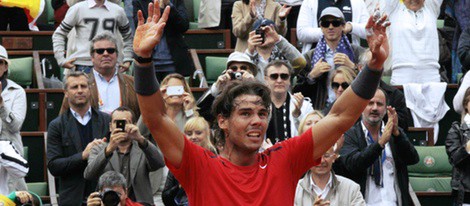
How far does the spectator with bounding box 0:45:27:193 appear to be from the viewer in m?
11.3

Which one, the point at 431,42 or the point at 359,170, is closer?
the point at 359,170

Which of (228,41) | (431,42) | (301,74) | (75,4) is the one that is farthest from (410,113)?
(75,4)

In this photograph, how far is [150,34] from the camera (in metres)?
5.99

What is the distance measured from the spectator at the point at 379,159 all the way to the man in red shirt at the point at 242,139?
4.27 m

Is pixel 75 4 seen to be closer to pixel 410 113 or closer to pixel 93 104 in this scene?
pixel 93 104

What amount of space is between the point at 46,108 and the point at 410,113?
12.8 ft

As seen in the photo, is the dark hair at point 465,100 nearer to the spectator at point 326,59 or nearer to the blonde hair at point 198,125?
the spectator at point 326,59

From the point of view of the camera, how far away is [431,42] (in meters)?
14.2

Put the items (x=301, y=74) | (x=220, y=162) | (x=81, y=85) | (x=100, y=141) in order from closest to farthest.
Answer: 1. (x=220, y=162)
2. (x=100, y=141)
3. (x=81, y=85)
4. (x=301, y=74)

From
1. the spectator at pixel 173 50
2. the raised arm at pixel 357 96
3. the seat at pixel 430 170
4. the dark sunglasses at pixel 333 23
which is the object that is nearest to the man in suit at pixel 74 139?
the spectator at pixel 173 50

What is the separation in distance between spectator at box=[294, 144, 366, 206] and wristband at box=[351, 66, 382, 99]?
12.2 feet

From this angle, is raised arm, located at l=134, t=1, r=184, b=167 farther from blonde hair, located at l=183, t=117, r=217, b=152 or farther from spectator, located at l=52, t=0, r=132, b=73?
spectator, located at l=52, t=0, r=132, b=73

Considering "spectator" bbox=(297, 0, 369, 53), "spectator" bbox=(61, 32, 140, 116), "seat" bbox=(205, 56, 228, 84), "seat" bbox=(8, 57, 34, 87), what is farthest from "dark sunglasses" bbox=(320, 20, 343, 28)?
"seat" bbox=(8, 57, 34, 87)

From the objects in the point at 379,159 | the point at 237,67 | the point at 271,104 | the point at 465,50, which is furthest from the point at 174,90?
the point at 465,50
